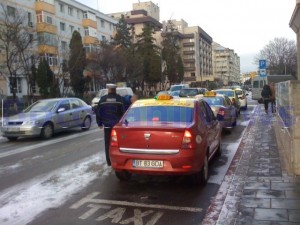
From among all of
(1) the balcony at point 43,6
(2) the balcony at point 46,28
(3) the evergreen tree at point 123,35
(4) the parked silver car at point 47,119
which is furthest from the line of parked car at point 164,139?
(3) the evergreen tree at point 123,35

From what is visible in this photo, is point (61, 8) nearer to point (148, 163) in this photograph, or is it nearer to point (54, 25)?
point (54, 25)

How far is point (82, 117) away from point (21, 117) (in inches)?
115

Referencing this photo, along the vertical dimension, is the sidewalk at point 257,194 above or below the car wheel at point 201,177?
below

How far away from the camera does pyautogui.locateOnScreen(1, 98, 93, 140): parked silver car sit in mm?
13828

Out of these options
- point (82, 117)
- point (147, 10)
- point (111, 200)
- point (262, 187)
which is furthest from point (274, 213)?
point (147, 10)

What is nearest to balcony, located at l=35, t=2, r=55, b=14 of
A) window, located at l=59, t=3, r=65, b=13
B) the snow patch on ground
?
window, located at l=59, t=3, r=65, b=13

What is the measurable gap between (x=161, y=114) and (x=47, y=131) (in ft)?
26.5

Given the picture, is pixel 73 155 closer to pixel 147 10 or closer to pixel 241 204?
pixel 241 204

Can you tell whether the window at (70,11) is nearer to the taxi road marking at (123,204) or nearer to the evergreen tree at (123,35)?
the evergreen tree at (123,35)

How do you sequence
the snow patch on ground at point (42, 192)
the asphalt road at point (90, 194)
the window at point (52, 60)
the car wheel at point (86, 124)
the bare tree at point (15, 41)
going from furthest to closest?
the window at point (52, 60)
the bare tree at point (15, 41)
the car wheel at point (86, 124)
the snow patch on ground at point (42, 192)
the asphalt road at point (90, 194)

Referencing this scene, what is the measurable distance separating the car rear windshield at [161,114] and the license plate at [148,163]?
2.83 feet

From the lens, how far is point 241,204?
5.57 metres

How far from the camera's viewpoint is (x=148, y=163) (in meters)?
6.48

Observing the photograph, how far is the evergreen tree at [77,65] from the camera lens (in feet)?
133
